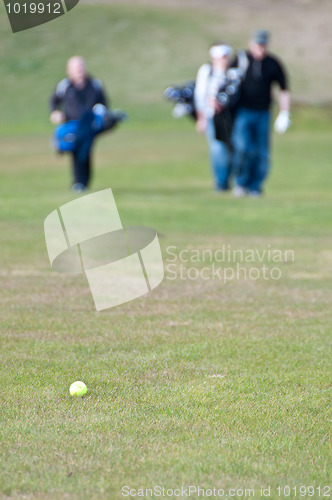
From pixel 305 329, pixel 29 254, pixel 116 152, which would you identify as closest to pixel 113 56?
pixel 116 152

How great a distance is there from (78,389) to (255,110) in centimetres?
1138

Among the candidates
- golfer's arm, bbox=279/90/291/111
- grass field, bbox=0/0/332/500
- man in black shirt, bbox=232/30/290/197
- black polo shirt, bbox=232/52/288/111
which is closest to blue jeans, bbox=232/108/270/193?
man in black shirt, bbox=232/30/290/197

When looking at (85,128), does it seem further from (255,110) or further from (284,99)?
(284,99)

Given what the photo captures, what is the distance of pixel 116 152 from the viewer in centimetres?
2684

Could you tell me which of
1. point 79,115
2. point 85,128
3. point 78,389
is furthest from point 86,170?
point 78,389

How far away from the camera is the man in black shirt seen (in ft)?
53.0

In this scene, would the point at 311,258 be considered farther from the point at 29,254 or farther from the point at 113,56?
the point at 113,56

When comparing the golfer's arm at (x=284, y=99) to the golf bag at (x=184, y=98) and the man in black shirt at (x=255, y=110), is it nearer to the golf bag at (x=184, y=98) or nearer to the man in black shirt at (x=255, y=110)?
the man in black shirt at (x=255, y=110)

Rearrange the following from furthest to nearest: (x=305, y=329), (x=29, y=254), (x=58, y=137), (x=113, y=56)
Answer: (x=113, y=56) < (x=58, y=137) < (x=29, y=254) < (x=305, y=329)

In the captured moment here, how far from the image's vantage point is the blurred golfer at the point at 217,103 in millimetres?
16062

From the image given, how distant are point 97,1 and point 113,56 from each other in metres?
5.85

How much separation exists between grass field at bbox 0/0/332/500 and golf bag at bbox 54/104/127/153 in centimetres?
93

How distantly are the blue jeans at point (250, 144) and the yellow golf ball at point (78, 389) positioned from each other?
441 inches

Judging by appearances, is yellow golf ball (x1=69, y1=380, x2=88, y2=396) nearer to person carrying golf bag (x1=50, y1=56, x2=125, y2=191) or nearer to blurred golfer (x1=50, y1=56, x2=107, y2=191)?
person carrying golf bag (x1=50, y1=56, x2=125, y2=191)
